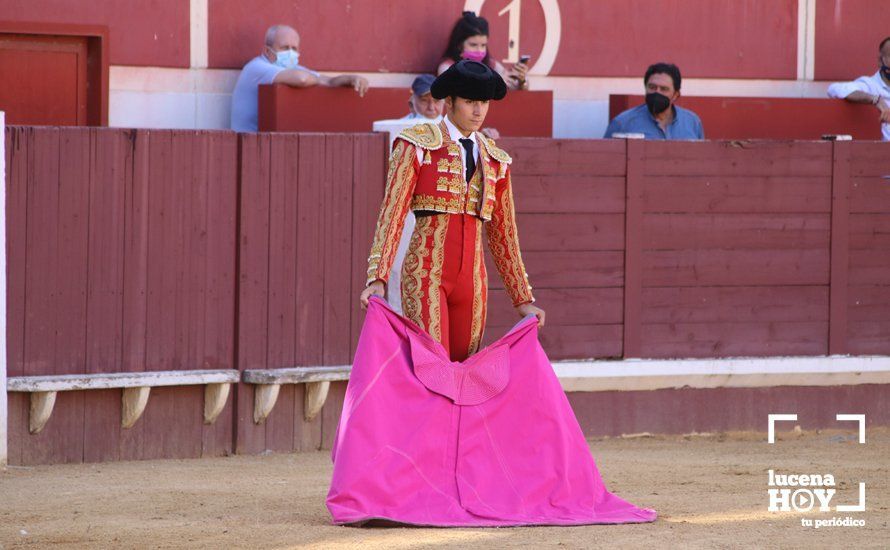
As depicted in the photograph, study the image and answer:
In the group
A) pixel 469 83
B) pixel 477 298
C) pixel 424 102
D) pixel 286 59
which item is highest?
pixel 286 59

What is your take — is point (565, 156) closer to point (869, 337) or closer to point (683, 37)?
point (869, 337)

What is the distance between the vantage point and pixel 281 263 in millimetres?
7027

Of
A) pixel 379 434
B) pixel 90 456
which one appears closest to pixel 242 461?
pixel 90 456

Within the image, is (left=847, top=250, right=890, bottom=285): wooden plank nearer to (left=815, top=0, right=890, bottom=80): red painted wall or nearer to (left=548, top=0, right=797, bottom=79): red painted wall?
(left=548, top=0, right=797, bottom=79): red painted wall

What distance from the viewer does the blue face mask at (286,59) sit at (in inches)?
322

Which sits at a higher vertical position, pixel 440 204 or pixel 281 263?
pixel 440 204

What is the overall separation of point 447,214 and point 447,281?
0.20 meters

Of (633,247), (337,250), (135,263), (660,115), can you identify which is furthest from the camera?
(660,115)

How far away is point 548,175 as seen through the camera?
761 centimetres

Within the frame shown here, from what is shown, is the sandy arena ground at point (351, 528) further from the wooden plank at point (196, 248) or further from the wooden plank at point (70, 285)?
the wooden plank at point (196, 248)

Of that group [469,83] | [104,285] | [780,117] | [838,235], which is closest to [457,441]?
[469,83]

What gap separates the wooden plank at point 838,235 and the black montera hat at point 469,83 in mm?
3426

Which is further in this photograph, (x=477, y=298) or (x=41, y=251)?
(x=41, y=251)

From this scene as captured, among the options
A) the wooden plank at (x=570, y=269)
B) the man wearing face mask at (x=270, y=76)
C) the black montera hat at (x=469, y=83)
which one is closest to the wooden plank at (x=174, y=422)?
the wooden plank at (x=570, y=269)
